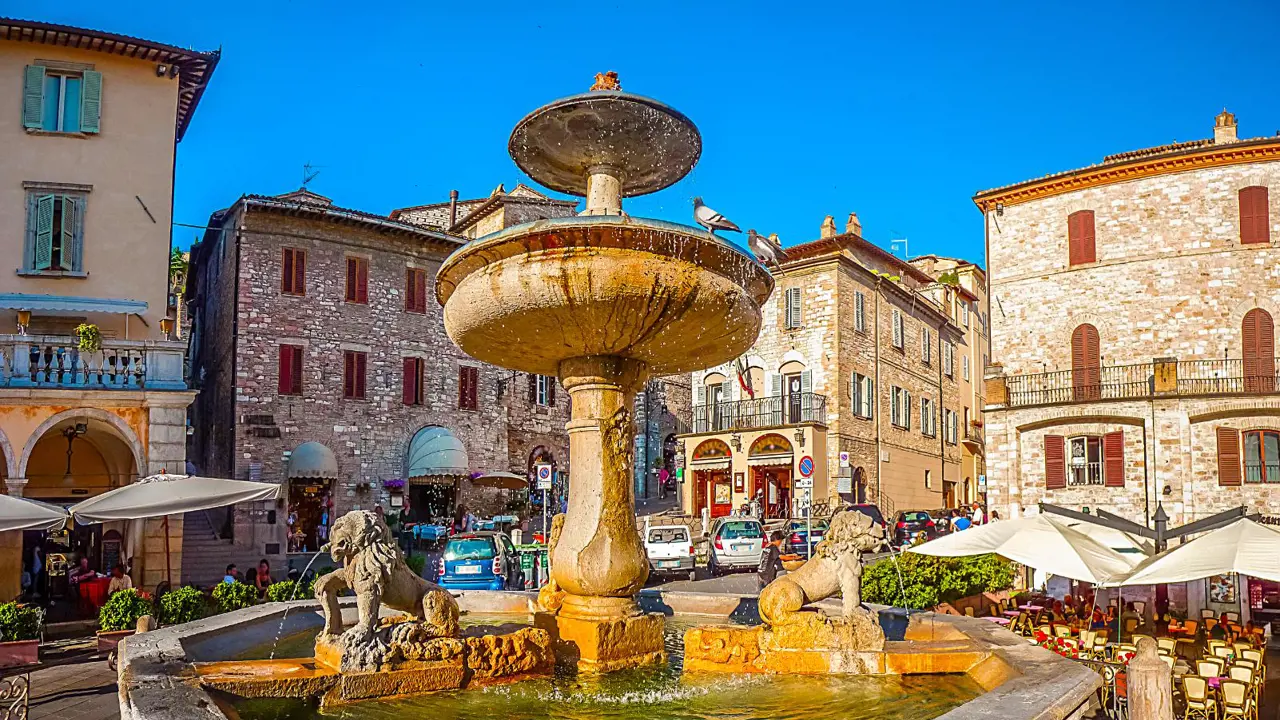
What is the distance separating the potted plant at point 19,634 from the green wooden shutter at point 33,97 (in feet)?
48.5

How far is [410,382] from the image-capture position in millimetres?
33375

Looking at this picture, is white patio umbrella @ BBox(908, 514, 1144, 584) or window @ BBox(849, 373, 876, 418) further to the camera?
window @ BBox(849, 373, 876, 418)

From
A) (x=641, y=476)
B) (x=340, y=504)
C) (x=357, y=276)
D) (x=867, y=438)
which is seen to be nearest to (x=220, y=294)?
(x=357, y=276)

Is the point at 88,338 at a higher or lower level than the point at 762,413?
higher

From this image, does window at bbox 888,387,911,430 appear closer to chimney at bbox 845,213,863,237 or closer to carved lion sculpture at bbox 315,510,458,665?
chimney at bbox 845,213,863,237

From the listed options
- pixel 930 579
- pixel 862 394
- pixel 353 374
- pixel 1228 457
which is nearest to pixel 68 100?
pixel 353 374

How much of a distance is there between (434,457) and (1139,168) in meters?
23.5

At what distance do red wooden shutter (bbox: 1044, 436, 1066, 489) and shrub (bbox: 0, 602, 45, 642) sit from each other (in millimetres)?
25597

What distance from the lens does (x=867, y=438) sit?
38.0 metres

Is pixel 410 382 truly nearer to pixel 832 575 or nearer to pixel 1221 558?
pixel 1221 558

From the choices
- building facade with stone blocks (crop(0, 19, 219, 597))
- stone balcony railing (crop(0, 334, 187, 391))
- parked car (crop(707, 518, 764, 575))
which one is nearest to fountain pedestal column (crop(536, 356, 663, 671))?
stone balcony railing (crop(0, 334, 187, 391))

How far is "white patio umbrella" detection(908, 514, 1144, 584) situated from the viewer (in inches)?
427

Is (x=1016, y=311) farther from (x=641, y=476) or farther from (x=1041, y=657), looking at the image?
(x=1041, y=657)

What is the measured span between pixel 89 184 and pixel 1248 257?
30.6 meters
